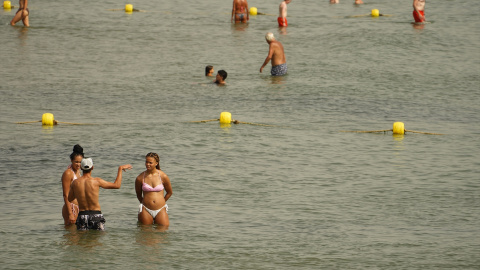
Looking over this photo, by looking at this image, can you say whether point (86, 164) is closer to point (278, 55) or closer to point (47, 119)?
point (47, 119)

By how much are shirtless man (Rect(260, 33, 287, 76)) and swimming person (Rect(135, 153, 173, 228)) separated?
47.1ft

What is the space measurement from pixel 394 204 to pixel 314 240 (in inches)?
107

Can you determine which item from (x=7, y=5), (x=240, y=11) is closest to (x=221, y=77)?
(x=240, y=11)

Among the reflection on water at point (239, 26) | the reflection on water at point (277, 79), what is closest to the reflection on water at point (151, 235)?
the reflection on water at point (277, 79)

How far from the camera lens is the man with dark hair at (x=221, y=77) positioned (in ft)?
91.1

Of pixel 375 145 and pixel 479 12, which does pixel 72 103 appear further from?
pixel 479 12

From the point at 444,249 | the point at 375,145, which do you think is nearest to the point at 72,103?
the point at 375,145

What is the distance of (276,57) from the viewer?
2920 centimetres

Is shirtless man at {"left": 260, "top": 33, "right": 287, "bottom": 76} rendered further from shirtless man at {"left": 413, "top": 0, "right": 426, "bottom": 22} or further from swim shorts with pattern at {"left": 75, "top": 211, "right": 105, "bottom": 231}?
swim shorts with pattern at {"left": 75, "top": 211, "right": 105, "bottom": 231}

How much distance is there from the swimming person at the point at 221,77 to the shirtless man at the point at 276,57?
5.31ft

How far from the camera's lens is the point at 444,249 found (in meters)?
14.5

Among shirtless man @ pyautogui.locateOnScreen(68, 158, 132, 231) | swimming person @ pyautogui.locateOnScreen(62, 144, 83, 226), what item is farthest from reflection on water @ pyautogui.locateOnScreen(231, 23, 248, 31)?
shirtless man @ pyautogui.locateOnScreen(68, 158, 132, 231)

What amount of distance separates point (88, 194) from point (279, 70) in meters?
16.4

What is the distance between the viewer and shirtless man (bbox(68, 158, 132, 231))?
13.8m
